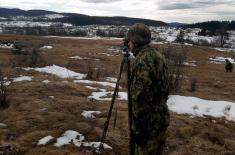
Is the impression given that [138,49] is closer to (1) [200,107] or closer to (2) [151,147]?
(2) [151,147]

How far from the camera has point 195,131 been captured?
436 inches

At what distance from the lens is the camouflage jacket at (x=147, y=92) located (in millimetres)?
4488

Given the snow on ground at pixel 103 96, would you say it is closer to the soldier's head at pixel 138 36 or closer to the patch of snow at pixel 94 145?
the patch of snow at pixel 94 145

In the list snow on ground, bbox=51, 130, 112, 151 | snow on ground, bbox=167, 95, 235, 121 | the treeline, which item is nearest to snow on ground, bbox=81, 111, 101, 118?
snow on ground, bbox=51, 130, 112, 151

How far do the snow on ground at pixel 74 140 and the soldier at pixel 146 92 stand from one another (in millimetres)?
4062

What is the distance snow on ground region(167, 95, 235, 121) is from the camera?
13421 mm

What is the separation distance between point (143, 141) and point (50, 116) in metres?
6.69

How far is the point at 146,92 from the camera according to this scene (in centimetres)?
449

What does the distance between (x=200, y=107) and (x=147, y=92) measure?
9.86m

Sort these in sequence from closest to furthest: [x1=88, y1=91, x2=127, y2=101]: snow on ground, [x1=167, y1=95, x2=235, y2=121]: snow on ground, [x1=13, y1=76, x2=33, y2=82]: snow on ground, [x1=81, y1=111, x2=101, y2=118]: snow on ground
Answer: [x1=81, y1=111, x2=101, y2=118]: snow on ground
[x1=167, y1=95, x2=235, y2=121]: snow on ground
[x1=88, y1=91, x2=127, y2=101]: snow on ground
[x1=13, y1=76, x2=33, y2=82]: snow on ground

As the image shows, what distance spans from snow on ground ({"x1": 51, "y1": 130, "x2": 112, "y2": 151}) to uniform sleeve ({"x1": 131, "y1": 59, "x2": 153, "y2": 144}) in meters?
4.24

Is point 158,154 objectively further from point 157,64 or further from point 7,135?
point 7,135

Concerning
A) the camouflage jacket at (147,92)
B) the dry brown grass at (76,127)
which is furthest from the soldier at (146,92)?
the dry brown grass at (76,127)

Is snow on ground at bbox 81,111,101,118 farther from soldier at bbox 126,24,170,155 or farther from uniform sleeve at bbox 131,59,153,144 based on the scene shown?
uniform sleeve at bbox 131,59,153,144
